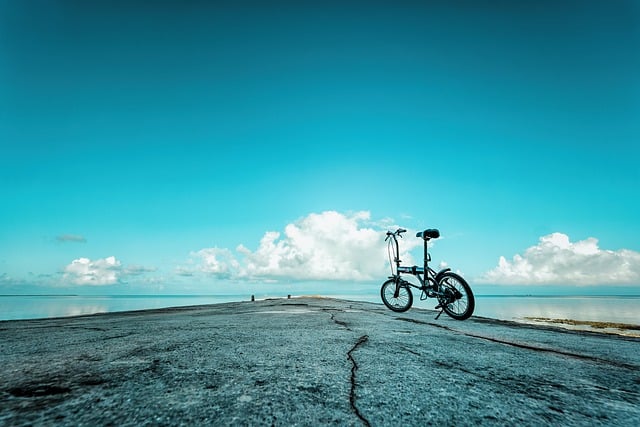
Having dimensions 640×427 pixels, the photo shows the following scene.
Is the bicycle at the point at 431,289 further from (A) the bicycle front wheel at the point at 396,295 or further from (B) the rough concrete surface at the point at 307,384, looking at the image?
(B) the rough concrete surface at the point at 307,384

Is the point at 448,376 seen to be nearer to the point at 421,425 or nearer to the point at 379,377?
the point at 379,377

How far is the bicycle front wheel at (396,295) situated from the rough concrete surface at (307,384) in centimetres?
542

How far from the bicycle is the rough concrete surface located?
3376 mm

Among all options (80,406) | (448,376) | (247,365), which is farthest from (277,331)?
(80,406)

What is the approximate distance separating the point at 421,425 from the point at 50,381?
8.10ft

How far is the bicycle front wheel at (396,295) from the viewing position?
9070 millimetres

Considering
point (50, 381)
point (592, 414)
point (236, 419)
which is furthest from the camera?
point (50, 381)

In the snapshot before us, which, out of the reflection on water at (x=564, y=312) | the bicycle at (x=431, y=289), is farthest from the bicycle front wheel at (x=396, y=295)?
the reflection on water at (x=564, y=312)

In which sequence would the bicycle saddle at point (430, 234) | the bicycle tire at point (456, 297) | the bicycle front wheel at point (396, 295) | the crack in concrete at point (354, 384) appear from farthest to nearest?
the bicycle front wheel at point (396, 295) → the bicycle saddle at point (430, 234) → the bicycle tire at point (456, 297) → the crack in concrete at point (354, 384)

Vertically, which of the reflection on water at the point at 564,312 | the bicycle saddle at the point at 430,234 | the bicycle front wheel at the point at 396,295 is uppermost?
the bicycle saddle at the point at 430,234

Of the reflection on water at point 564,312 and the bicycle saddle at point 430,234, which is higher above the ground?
the bicycle saddle at point 430,234

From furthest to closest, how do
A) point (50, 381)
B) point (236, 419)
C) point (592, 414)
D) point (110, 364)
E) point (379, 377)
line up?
point (110, 364), point (379, 377), point (50, 381), point (592, 414), point (236, 419)

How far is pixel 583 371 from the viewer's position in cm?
279

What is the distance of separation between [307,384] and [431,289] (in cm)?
643
